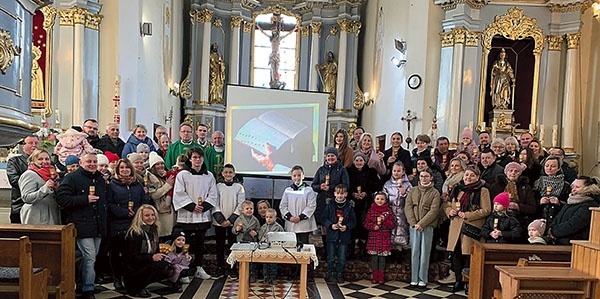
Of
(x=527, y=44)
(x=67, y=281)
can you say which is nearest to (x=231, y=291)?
(x=67, y=281)

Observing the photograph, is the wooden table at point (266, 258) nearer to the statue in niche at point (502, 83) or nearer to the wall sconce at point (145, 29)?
the wall sconce at point (145, 29)

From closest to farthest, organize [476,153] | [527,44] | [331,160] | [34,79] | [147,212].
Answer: [147,212] → [331,160] → [476,153] → [34,79] → [527,44]

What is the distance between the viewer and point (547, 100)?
10430mm

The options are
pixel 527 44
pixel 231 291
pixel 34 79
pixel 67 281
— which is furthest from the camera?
pixel 527 44

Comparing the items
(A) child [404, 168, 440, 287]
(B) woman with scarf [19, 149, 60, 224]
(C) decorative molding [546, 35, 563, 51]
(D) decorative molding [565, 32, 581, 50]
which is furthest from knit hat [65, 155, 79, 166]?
(D) decorative molding [565, 32, 581, 50]

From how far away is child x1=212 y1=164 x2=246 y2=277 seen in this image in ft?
18.5

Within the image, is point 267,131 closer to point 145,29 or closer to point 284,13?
point 145,29

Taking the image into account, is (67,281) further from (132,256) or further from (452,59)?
(452,59)

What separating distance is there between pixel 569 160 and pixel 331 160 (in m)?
6.52

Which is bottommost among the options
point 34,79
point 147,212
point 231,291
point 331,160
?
point 231,291

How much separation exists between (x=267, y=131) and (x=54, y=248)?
400 cm

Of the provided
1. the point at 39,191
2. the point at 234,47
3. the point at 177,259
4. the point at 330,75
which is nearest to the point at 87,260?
the point at 39,191

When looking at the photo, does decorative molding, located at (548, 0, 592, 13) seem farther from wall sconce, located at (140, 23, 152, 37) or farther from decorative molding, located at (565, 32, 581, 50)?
wall sconce, located at (140, 23, 152, 37)

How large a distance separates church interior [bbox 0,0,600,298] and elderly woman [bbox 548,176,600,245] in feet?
4.63
